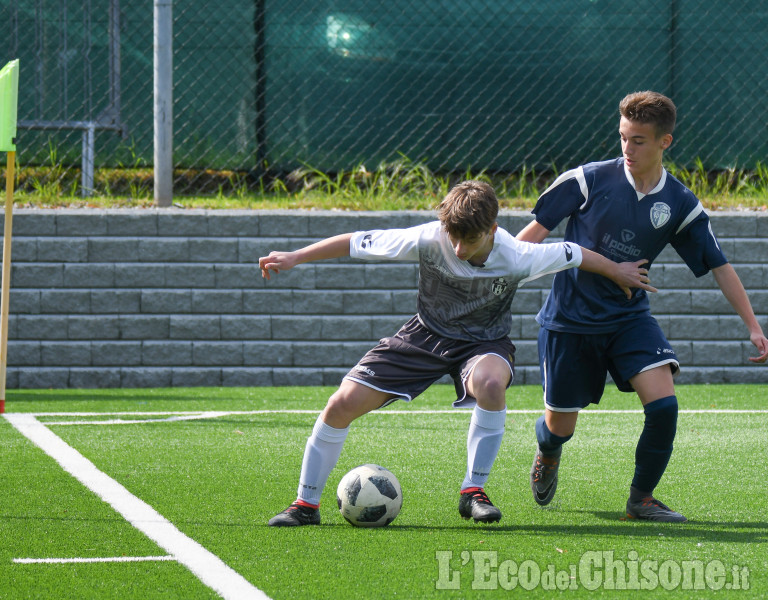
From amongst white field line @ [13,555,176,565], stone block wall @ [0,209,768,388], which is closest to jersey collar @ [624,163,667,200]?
white field line @ [13,555,176,565]

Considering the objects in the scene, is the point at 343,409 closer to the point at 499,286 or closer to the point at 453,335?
the point at 453,335

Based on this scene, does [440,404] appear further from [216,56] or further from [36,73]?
[36,73]

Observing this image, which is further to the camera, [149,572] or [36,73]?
[36,73]

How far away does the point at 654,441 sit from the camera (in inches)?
180

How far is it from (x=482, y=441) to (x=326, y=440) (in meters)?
0.67

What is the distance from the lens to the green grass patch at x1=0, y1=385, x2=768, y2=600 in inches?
140

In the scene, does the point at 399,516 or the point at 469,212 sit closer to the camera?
the point at 469,212

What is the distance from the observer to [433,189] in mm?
10391

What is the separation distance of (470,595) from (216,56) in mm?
7749

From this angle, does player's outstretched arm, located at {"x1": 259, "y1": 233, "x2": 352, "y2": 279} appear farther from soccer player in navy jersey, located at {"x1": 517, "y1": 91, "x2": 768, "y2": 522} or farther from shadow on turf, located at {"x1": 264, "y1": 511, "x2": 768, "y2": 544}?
shadow on turf, located at {"x1": 264, "y1": 511, "x2": 768, "y2": 544}

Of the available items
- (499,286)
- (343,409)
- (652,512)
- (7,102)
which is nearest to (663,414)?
(652,512)

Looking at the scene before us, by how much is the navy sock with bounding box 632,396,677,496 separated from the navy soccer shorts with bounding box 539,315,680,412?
182 mm

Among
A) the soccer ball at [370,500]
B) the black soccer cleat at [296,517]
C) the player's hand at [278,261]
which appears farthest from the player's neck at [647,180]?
the black soccer cleat at [296,517]

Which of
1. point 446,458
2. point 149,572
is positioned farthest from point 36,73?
point 149,572
